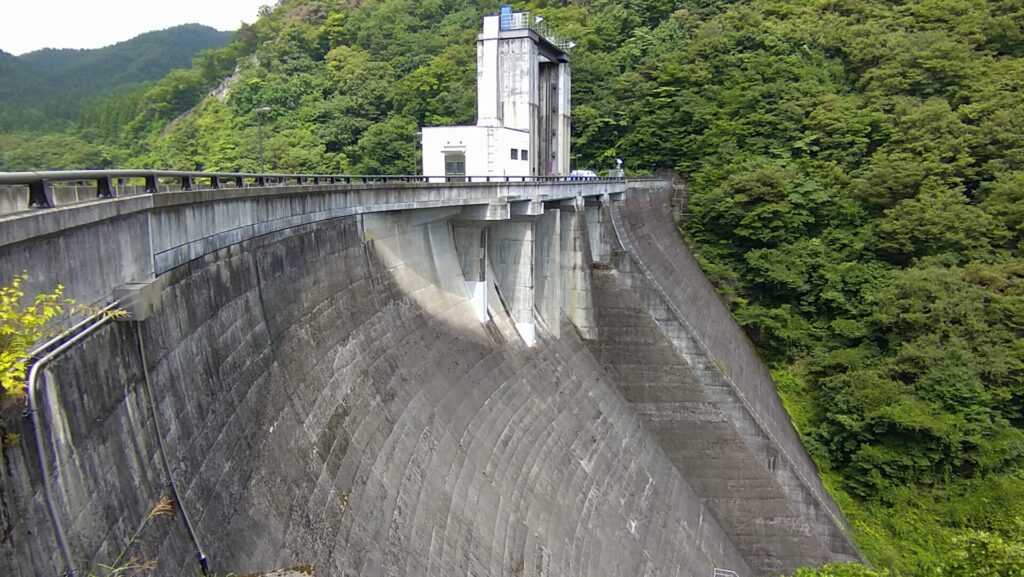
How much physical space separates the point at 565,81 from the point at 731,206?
1036 centimetres

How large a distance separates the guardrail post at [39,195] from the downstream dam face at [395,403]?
0.22m

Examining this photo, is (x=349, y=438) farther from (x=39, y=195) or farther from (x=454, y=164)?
(x=454, y=164)

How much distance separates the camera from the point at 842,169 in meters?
34.2

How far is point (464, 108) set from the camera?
150 ft

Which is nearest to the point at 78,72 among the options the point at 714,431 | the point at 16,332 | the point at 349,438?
the point at 714,431

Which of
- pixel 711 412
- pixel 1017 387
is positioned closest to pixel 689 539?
pixel 711 412

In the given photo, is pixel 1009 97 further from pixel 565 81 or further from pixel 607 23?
pixel 607 23

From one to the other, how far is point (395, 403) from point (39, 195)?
680cm

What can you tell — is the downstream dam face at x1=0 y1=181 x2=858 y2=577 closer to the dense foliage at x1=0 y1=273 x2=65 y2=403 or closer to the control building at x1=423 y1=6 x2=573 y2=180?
the dense foliage at x1=0 y1=273 x2=65 y2=403

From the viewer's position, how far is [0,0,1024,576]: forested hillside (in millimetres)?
22391

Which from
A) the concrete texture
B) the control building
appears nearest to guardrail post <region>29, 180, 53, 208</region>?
the control building

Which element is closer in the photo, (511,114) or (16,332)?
(16,332)

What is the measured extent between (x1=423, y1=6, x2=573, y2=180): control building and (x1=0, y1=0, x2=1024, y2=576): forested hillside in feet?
28.7

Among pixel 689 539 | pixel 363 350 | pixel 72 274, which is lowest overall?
pixel 689 539
